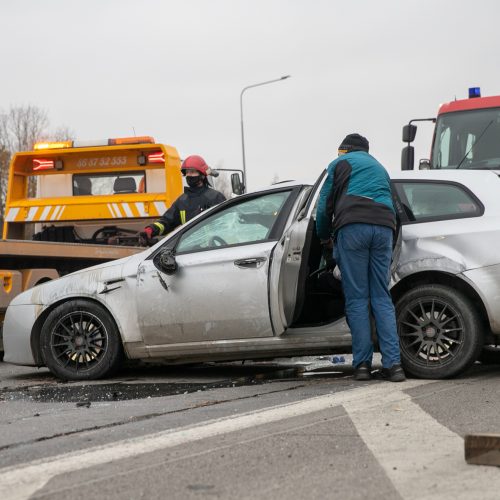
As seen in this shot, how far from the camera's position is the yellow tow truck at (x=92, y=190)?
13.6m

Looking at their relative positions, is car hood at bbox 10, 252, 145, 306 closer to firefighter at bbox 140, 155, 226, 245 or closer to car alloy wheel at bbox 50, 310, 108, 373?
car alloy wheel at bbox 50, 310, 108, 373

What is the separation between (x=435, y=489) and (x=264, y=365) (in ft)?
18.9

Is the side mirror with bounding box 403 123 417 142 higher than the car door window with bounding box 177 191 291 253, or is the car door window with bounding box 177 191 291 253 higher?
the side mirror with bounding box 403 123 417 142

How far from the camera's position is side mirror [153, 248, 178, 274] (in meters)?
7.97

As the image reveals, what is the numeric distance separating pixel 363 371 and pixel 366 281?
64 centimetres

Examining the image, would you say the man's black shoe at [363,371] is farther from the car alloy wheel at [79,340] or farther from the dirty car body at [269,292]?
the car alloy wheel at [79,340]

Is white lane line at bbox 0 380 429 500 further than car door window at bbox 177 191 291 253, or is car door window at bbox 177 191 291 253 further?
car door window at bbox 177 191 291 253

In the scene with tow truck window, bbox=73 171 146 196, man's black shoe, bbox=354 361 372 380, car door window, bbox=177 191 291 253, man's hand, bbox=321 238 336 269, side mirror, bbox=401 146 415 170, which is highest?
side mirror, bbox=401 146 415 170

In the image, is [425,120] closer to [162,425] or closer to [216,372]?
[216,372]

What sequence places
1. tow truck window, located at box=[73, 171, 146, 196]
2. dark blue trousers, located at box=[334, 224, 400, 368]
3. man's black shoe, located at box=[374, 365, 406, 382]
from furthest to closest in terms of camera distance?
tow truck window, located at box=[73, 171, 146, 196], dark blue trousers, located at box=[334, 224, 400, 368], man's black shoe, located at box=[374, 365, 406, 382]

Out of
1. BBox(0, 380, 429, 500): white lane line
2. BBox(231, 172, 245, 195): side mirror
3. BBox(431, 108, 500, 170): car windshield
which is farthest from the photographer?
BBox(431, 108, 500, 170): car windshield

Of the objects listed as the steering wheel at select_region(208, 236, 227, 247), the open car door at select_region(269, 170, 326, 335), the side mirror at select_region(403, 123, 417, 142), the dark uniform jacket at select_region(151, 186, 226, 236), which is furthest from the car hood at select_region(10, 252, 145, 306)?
the side mirror at select_region(403, 123, 417, 142)

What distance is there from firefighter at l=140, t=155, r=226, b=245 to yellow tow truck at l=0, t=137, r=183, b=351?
3.13 meters

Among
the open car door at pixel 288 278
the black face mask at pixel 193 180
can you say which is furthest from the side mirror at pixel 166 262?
the black face mask at pixel 193 180
